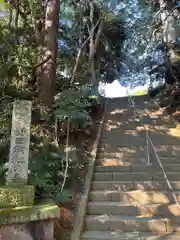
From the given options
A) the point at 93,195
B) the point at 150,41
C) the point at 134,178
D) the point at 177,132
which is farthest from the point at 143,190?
the point at 150,41

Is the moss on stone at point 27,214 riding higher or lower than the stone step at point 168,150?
lower

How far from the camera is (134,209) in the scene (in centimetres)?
447

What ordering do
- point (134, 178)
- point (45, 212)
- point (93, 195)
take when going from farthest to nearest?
point (134, 178) → point (93, 195) → point (45, 212)

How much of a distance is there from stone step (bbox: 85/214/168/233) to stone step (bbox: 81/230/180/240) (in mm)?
86

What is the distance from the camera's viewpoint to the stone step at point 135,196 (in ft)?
15.3

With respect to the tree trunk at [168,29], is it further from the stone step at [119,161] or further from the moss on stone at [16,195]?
the moss on stone at [16,195]

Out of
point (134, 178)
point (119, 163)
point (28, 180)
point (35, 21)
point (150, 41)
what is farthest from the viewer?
point (150, 41)

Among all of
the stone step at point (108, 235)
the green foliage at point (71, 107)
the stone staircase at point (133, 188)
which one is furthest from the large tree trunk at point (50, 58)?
the stone step at point (108, 235)

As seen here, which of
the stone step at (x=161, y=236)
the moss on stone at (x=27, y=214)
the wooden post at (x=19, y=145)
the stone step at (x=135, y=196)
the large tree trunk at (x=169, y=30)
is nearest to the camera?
the moss on stone at (x=27, y=214)

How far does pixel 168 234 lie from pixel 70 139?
Answer: 366 cm

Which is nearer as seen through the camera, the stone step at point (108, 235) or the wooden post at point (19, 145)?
the wooden post at point (19, 145)

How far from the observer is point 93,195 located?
16.1 feet

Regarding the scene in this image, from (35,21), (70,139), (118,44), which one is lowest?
(70,139)

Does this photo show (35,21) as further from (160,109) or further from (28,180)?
(28,180)
